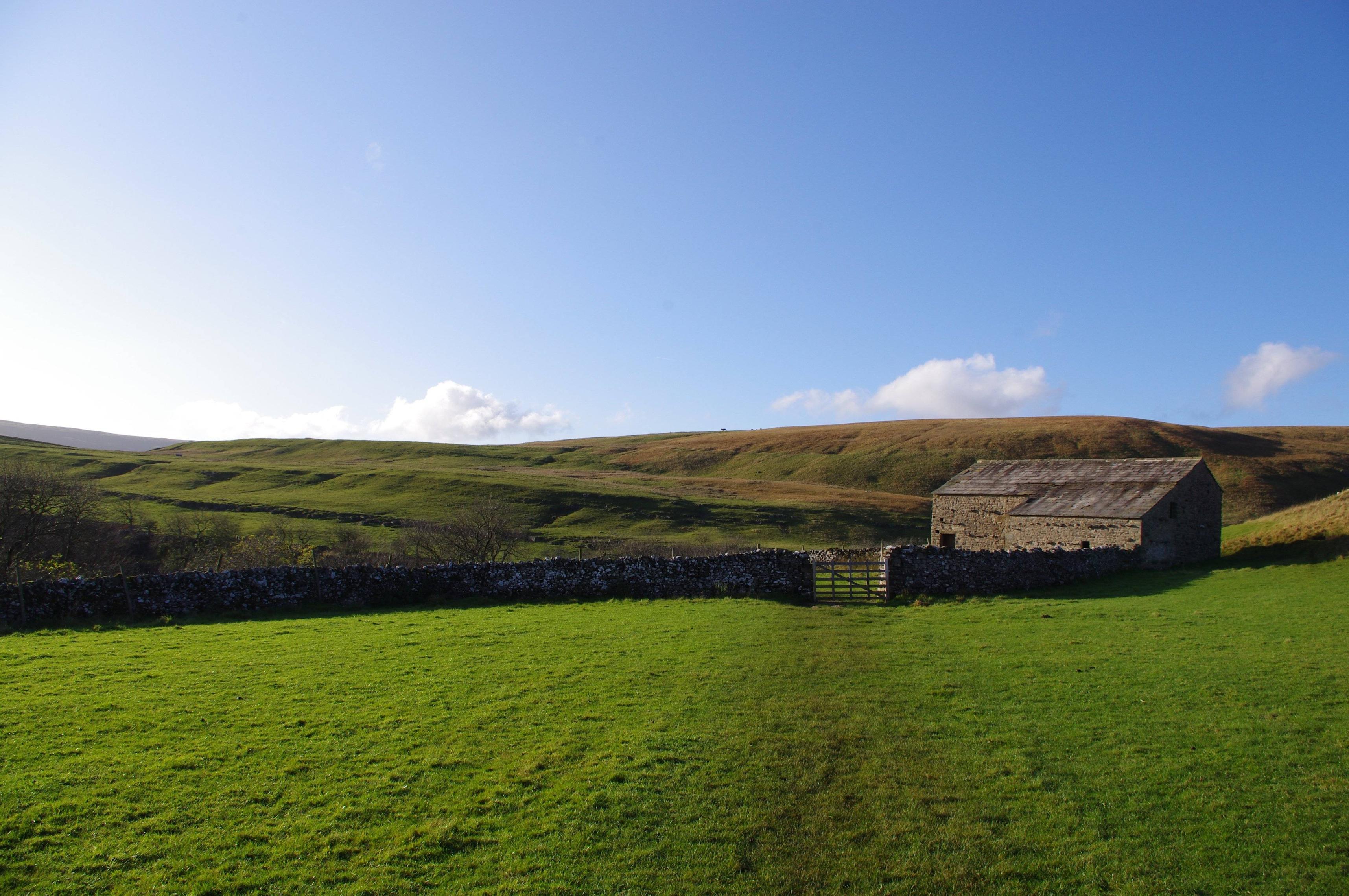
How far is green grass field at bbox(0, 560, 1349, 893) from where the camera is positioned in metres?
6.66

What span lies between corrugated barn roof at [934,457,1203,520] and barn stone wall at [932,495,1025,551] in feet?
0.92

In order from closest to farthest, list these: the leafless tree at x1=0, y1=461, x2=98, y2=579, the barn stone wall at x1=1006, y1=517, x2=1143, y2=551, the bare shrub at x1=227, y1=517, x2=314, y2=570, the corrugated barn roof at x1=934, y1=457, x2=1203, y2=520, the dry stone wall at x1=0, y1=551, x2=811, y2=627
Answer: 1. the dry stone wall at x1=0, y1=551, x2=811, y2=627
2. the leafless tree at x1=0, y1=461, x2=98, y2=579
3. the barn stone wall at x1=1006, y1=517, x2=1143, y2=551
4. the corrugated barn roof at x1=934, y1=457, x2=1203, y2=520
5. the bare shrub at x1=227, y1=517, x2=314, y2=570

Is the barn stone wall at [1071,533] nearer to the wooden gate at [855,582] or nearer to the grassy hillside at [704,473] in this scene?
the wooden gate at [855,582]

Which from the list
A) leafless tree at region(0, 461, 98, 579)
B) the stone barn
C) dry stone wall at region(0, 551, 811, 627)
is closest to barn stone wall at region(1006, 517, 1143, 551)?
the stone barn

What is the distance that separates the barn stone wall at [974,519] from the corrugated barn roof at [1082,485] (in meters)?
0.28

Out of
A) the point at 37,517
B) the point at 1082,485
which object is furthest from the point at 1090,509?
the point at 37,517

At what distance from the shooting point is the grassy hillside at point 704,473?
60.5 metres

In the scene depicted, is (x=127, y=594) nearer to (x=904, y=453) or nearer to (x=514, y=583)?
(x=514, y=583)

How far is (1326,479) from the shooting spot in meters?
83.2

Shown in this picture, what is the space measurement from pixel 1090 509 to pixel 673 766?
29596 millimetres

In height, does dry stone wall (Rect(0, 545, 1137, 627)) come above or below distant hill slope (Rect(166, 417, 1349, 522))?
below

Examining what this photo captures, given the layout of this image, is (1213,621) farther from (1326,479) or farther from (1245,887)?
(1326,479)

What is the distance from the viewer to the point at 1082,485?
113ft

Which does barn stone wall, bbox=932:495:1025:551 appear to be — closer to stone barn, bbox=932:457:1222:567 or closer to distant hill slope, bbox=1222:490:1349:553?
stone barn, bbox=932:457:1222:567
